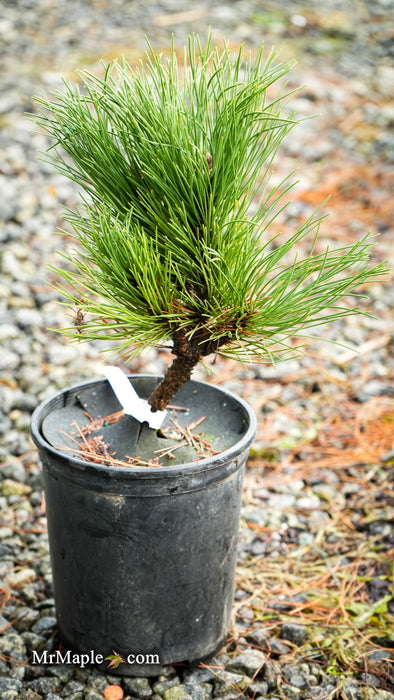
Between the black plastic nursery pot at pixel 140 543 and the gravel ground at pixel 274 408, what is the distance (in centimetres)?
10

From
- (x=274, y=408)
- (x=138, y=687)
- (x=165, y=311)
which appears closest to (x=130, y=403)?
(x=165, y=311)

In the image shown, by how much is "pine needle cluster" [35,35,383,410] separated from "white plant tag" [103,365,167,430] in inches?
6.1

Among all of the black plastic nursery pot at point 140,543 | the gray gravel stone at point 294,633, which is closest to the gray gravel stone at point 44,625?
the black plastic nursery pot at point 140,543

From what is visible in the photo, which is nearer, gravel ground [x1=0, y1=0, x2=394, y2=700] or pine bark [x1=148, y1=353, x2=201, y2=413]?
pine bark [x1=148, y1=353, x2=201, y2=413]

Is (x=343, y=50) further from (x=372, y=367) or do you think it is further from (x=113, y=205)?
(x=113, y=205)

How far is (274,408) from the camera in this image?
2.23 metres

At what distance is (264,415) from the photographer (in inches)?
86.7

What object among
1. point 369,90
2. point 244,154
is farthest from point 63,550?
point 369,90

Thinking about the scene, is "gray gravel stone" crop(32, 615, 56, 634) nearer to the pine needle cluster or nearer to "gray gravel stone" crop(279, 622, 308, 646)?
"gray gravel stone" crop(279, 622, 308, 646)

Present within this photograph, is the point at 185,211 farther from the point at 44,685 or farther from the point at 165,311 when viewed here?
the point at 44,685

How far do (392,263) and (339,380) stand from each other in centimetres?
98

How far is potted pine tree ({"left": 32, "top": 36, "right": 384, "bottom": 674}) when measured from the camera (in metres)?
0.94

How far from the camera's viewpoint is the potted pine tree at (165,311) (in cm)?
94

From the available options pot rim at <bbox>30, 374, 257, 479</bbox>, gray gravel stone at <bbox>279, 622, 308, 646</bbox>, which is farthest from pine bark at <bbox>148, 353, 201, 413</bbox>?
gray gravel stone at <bbox>279, 622, 308, 646</bbox>
